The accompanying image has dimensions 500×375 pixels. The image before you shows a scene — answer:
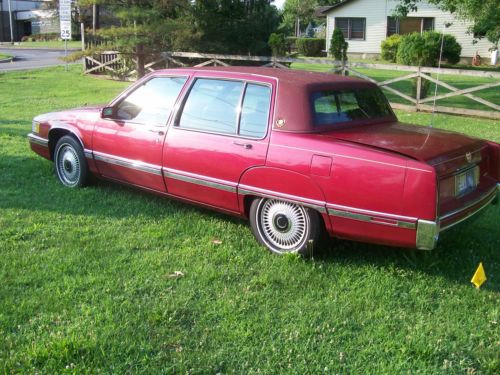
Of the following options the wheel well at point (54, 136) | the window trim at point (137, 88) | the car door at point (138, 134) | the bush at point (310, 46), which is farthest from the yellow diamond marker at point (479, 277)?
the bush at point (310, 46)

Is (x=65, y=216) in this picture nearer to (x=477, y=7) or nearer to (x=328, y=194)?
(x=328, y=194)

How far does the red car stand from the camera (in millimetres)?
4113

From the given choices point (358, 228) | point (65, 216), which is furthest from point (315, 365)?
point (65, 216)

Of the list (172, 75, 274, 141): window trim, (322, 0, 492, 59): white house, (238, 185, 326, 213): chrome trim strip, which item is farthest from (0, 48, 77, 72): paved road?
(238, 185, 326, 213): chrome trim strip

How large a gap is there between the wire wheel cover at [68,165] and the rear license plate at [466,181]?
13.5 feet

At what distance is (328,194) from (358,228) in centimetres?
34

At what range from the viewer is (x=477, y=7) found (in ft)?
39.3

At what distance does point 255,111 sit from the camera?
4934mm

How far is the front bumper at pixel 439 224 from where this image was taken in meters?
3.96

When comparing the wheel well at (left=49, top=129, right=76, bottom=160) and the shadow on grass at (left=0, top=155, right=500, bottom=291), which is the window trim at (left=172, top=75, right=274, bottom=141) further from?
the wheel well at (left=49, top=129, right=76, bottom=160)

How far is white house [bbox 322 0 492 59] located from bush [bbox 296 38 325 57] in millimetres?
2122

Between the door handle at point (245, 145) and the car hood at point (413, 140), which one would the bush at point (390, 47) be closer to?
the car hood at point (413, 140)

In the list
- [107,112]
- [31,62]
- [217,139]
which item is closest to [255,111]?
[217,139]

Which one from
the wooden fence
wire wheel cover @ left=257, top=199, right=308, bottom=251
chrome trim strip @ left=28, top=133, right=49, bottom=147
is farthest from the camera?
the wooden fence
